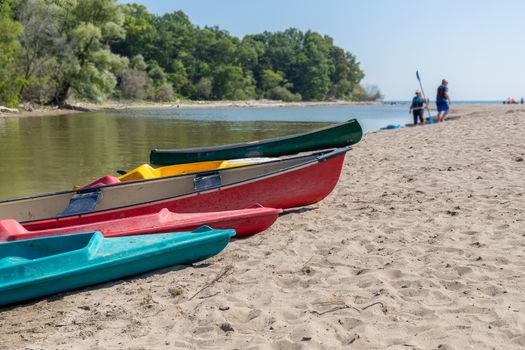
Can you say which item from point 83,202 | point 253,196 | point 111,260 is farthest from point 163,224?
point 253,196

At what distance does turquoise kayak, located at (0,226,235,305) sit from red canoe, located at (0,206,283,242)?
0.40 m

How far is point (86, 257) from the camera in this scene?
445 centimetres

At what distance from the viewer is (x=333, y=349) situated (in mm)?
3219

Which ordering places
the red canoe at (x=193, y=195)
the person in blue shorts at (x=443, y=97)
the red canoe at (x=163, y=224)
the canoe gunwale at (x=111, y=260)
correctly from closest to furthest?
the canoe gunwale at (x=111, y=260) < the red canoe at (x=163, y=224) < the red canoe at (x=193, y=195) < the person in blue shorts at (x=443, y=97)

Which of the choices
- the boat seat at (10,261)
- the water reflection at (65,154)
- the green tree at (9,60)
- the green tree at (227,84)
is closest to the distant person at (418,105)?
the water reflection at (65,154)

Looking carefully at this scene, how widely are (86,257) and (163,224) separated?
122 cm

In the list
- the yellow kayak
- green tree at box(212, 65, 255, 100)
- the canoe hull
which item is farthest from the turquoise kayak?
green tree at box(212, 65, 255, 100)

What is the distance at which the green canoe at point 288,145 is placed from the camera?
33.6 feet

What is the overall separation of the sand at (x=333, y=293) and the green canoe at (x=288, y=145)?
11.3 feet

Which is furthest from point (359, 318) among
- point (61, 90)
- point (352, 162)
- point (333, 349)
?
point (61, 90)

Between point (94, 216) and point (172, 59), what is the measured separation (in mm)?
94299

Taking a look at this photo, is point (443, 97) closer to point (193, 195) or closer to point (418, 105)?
point (418, 105)

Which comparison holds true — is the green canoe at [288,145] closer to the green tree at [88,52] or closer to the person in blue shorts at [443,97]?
the person in blue shorts at [443,97]

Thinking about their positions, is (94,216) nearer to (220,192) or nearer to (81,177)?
(220,192)
